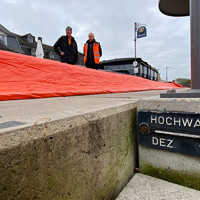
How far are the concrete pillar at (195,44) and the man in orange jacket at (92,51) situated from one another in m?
3.77

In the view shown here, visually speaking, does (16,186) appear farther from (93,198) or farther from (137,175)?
(137,175)

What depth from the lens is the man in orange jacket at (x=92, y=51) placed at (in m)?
4.67

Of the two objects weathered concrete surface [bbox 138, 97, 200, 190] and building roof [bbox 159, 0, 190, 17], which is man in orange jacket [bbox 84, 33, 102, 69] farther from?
weathered concrete surface [bbox 138, 97, 200, 190]

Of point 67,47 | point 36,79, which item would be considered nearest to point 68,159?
point 36,79

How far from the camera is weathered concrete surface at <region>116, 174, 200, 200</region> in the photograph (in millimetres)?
710

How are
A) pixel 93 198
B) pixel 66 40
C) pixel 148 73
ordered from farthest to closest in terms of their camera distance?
pixel 148 73 → pixel 66 40 → pixel 93 198

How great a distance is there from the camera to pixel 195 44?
3.48 feet

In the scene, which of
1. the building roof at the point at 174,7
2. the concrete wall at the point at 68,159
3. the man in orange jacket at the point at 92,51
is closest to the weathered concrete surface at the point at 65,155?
the concrete wall at the point at 68,159

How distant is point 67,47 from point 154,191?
4.15 meters

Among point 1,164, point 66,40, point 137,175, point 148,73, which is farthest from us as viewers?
point 148,73

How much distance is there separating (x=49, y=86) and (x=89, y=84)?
0.76 metres

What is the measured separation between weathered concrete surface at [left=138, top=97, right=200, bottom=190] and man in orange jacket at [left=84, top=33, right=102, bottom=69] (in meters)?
4.10

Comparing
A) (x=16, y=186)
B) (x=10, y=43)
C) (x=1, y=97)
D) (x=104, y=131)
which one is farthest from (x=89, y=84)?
(x=10, y=43)

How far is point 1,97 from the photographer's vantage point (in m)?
1.25
